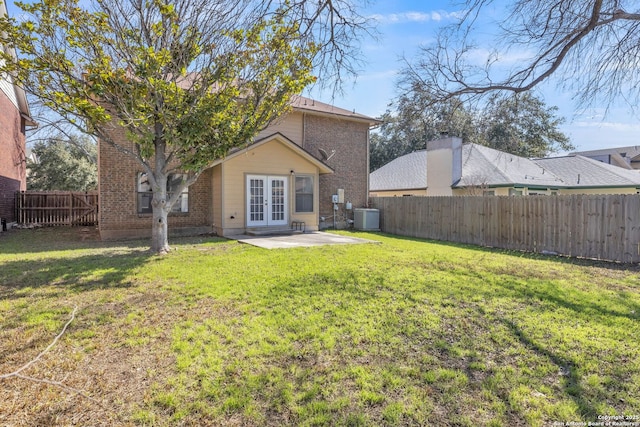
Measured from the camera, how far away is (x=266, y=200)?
12.7m

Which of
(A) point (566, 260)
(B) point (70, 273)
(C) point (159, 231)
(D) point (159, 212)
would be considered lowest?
(A) point (566, 260)

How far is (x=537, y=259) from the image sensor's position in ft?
28.1

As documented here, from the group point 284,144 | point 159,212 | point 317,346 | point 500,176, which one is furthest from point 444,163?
point 317,346

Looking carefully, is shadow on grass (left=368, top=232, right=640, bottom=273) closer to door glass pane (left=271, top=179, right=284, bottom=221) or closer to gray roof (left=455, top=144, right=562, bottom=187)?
door glass pane (left=271, top=179, right=284, bottom=221)

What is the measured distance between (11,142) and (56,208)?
337 cm

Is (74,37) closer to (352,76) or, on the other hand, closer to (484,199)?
(352,76)

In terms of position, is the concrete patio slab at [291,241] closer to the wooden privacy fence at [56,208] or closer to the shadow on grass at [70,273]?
the shadow on grass at [70,273]

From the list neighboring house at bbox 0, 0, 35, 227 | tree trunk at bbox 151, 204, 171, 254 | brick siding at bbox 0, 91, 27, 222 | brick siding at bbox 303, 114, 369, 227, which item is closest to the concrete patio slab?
tree trunk at bbox 151, 204, 171, 254

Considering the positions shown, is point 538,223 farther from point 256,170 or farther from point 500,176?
point 500,176

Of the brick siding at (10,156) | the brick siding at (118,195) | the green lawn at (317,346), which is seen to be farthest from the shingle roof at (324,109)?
the brick siding at (10,156)

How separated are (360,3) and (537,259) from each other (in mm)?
7239

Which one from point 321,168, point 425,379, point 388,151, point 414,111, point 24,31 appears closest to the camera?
point 425,379

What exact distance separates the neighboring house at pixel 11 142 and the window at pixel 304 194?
11.2m

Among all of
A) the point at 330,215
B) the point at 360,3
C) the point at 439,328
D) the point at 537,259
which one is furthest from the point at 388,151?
the point at 439,328
